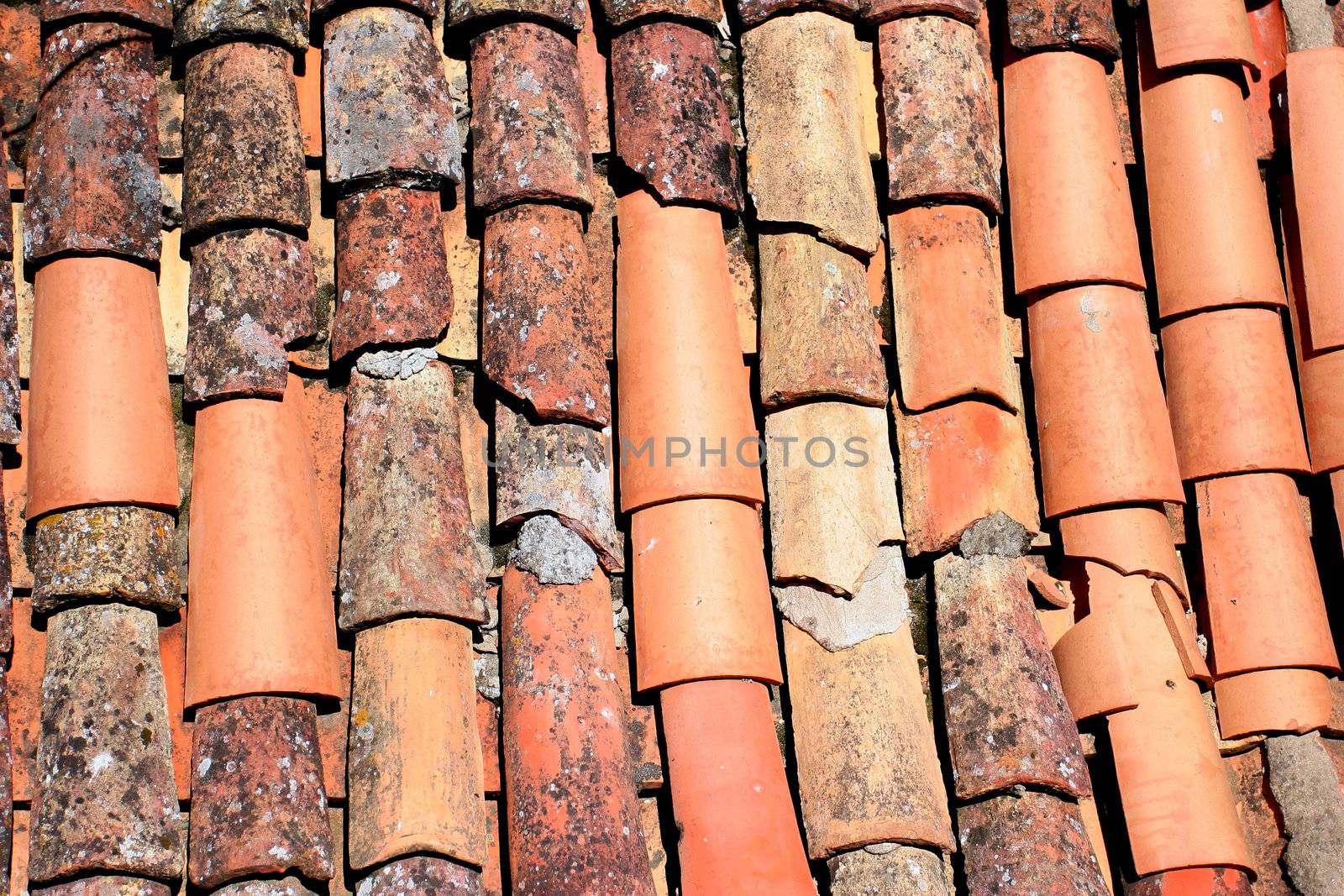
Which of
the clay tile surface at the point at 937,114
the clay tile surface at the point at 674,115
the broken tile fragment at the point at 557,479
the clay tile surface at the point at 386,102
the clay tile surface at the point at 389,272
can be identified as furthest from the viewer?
the clay tile surface at the point at 937,114

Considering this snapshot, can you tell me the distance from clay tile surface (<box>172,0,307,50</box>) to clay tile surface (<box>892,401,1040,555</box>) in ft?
5.50

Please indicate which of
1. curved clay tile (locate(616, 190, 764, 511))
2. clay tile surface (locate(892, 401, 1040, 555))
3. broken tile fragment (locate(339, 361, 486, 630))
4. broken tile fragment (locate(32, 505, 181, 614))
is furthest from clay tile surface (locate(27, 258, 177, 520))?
clay tile surface (locate(892, 401, 1040, 555))

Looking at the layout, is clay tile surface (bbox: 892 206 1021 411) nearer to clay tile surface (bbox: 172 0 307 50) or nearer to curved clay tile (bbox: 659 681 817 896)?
curved clay tile (bbox: 659 681 817 896)

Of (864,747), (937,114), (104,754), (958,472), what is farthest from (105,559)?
(937,114)

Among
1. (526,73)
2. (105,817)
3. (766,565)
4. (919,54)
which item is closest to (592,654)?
(766,565)

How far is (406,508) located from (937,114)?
1.62m

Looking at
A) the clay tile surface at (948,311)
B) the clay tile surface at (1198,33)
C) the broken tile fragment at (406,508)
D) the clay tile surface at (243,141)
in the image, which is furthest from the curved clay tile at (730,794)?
the clay tile surface at (1198,33)

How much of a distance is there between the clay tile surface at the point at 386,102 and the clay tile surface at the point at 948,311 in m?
1.07

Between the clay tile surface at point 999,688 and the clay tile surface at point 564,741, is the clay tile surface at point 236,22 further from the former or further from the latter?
the clay tile surface at point 999,688

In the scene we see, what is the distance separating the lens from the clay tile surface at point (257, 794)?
3.15 m

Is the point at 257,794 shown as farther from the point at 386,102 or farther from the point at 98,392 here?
the point at 386,102

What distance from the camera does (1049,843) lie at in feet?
11.1

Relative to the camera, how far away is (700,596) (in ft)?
11.5

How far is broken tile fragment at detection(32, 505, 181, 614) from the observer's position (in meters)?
3.38
